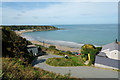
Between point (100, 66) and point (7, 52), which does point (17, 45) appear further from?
point (100, 66)

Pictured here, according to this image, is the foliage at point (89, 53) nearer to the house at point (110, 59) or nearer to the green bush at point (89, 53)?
the green bush at point (89, 53)

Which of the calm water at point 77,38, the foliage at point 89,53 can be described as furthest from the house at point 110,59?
the calm water at point 77,38

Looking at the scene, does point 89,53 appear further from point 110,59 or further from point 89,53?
point 110,59

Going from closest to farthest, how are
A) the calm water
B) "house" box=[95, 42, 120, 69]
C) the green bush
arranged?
"house" box=[95, 42, 120, 69] < the green bush < the calm water

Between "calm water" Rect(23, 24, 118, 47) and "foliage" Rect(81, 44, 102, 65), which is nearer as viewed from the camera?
"foliage" Rect(81, 44, 102, 65)

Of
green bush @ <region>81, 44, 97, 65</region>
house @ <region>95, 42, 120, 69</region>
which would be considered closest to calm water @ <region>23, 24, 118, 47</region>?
green bush @ <region>81, 44, 97, 65</region>

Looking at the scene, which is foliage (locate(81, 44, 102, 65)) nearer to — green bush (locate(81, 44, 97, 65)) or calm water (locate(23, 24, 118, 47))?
green bush (locate(81, 44, 97, 65))

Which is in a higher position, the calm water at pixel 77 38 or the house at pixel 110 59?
the calm water at pixel 77 38

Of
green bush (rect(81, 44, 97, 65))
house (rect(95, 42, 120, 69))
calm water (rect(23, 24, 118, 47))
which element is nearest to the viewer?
house (rect(95, 42, 120, 69))

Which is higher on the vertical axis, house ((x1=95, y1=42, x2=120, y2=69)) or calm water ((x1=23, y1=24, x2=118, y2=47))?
calm water ((x1=23, y1=24, x2=118, y2=47))

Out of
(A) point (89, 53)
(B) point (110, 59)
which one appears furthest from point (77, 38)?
(B) point (110, 59)

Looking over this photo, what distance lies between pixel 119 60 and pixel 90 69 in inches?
197

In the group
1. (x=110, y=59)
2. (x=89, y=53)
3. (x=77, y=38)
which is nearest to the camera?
(x=110, y=59)

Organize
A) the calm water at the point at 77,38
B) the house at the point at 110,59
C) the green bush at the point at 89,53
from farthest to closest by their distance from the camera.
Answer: the calm water at the point at 77,38, the green bush at the point at 89,53, the house at the point at 110,59
